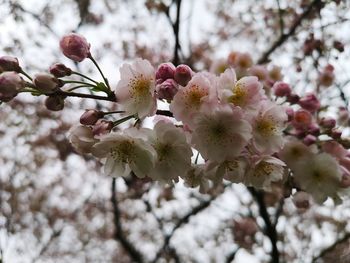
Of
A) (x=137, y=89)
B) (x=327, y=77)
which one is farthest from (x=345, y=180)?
(x=327, y=77)

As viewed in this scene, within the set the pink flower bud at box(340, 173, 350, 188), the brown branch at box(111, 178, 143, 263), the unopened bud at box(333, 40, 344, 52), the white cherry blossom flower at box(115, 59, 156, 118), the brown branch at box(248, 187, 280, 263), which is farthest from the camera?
the brown branch at box(111, 178, 143, 263)

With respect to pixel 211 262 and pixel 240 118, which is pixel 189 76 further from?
pixel 211 262

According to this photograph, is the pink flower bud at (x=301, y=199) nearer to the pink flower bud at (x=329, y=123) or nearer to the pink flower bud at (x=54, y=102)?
the pink flower bud at (x=329, y=123)

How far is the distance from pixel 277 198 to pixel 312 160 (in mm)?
3339

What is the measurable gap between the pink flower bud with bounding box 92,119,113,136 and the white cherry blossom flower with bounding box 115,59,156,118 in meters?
0.10

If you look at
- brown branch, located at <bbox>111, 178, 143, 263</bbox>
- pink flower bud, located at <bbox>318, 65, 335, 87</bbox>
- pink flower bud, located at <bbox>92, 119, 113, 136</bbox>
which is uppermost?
pink flower bud, located at <bbox>92, 119, 113, 136</bbox>

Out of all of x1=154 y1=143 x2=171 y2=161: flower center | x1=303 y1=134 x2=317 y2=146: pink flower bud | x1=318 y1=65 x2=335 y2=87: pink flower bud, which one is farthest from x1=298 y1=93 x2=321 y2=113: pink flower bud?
x1=318 y1=65 x2=335 y2=87: pink flower bud

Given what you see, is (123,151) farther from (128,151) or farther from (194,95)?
(194,95)

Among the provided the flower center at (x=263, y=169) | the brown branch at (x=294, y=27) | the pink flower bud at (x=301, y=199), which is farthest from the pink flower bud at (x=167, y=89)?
the brown branch at (x=294, y=27)

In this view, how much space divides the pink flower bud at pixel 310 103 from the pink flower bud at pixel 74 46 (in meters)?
1.18

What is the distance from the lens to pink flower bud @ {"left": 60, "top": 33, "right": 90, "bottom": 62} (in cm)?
182

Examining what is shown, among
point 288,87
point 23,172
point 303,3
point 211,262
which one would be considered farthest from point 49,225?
point 288,87

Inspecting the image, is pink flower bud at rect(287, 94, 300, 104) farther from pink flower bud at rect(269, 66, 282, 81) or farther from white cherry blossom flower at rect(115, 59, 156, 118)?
pink flower bud at rect(269, 66, 282, 81)

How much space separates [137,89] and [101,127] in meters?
0.21
